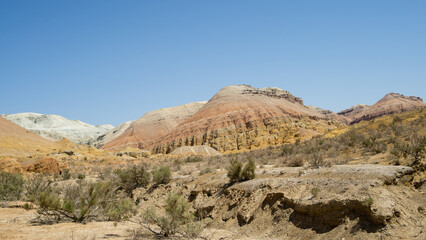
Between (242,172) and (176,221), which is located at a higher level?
(242,172)

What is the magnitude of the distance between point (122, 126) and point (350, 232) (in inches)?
5277

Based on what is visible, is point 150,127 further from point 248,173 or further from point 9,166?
point 248,173

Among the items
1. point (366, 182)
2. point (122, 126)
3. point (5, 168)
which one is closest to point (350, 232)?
point (366, 182)

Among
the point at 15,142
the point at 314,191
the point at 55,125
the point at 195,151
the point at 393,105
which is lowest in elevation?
the point at 314,191

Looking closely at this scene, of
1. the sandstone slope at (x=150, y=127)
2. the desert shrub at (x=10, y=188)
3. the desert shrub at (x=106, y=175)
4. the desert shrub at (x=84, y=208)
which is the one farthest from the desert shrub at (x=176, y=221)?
the sandstone slope at (x=150, y=127)

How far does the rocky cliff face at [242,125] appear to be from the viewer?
61.3m

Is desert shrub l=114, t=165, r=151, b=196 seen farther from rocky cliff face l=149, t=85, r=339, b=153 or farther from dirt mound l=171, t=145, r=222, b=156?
rocky cliff face l=149, t=85, r=339, b=153

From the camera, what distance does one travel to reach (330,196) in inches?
297

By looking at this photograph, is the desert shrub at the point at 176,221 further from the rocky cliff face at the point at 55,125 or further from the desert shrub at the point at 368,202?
the rocky cliff face at the point at 55,125

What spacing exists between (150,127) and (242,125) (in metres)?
41.9

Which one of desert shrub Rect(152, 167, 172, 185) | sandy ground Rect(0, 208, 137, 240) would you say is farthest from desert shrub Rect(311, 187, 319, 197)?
desert shrub Rect(152, 167, 172, 185)

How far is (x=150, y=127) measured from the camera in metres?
96.4

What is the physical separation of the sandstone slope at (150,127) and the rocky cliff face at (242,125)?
1121 centimetres

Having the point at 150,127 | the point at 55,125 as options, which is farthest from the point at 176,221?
the point at 55,125
